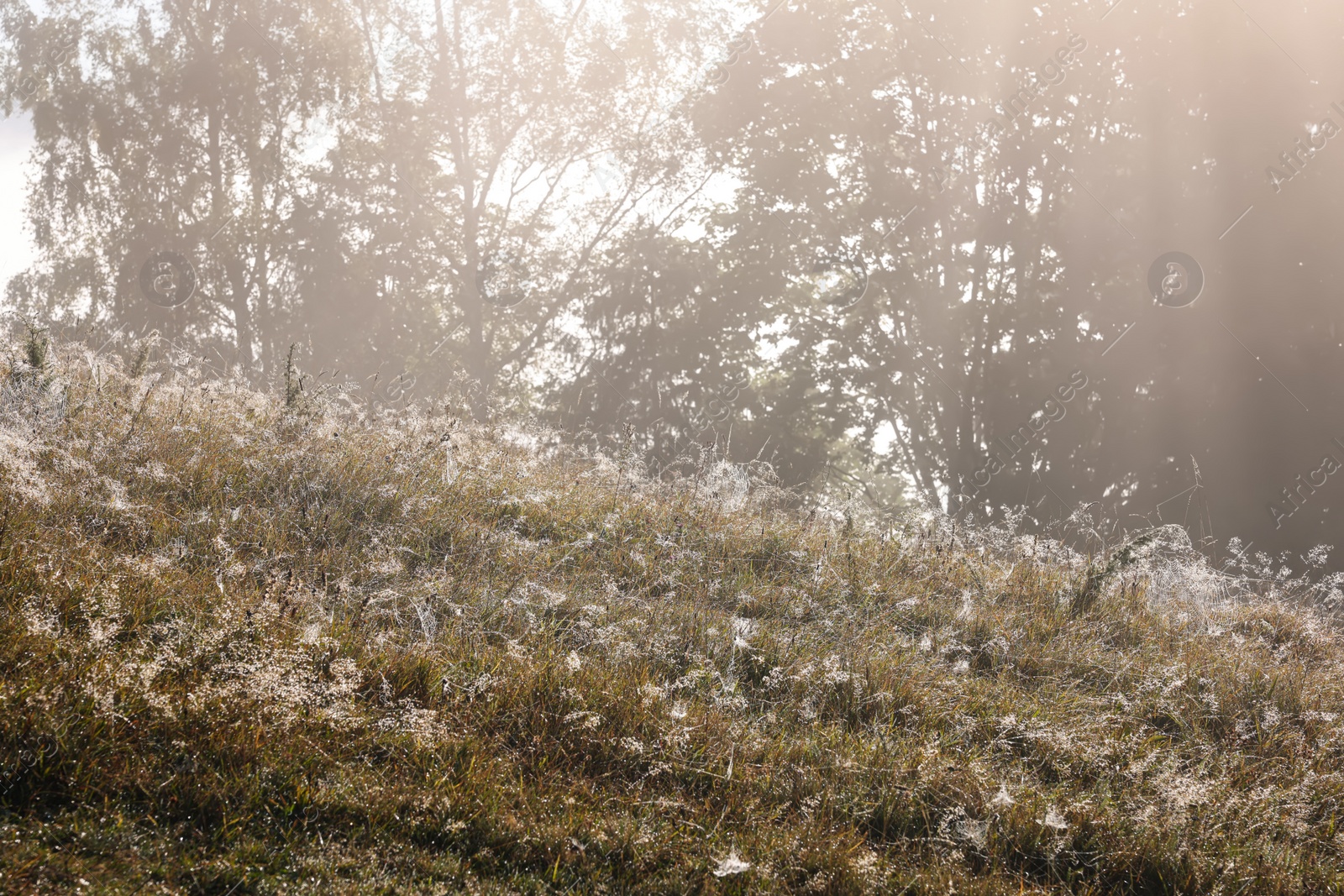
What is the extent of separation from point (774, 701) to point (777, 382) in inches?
557

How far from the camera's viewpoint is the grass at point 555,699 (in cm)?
235

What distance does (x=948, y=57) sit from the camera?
51.3 ft

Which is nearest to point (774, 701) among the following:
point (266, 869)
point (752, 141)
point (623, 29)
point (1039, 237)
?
point (266, 869)

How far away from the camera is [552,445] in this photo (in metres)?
8.94

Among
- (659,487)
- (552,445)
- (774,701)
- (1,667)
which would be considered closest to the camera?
(1,667)

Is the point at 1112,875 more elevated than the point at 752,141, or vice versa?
the point at 752,141

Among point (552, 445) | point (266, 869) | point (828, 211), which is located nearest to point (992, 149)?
point (828, 211)

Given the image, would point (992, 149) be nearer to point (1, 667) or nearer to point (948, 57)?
point (948, 57)

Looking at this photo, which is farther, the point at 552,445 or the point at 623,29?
the point at 623,29

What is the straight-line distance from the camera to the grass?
2348mm

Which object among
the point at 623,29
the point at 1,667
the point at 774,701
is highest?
the point at 623,29

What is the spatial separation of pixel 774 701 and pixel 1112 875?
1506mm

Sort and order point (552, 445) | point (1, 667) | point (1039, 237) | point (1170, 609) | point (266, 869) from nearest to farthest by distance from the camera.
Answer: point (266, 869)
point (1, 667)
point (1170, 609)
point (552, 445)
point (1039, 237)

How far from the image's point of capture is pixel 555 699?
10.8 ft
